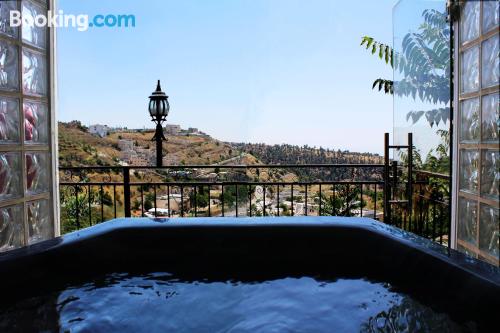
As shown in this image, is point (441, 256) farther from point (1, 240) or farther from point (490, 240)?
point (1, 240)

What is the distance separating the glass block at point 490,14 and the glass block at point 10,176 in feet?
7.63

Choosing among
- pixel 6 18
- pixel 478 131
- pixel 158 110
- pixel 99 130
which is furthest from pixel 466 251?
pixel 99 130

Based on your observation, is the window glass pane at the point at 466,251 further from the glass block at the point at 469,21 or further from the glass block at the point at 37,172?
the glass block at the point at 37,172

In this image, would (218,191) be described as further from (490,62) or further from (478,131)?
(490,62)

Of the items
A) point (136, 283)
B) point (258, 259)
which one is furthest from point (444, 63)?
point (136, 283)

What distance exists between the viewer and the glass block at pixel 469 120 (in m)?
1.96

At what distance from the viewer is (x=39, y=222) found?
103 inches

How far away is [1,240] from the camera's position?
2254 mm

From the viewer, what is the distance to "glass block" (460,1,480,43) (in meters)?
1.89

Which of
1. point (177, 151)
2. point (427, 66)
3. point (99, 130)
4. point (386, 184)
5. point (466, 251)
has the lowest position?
point (466, 251)

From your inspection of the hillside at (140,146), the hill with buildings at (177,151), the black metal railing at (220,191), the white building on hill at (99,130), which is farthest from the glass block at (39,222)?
the white building on hill at (99,130)

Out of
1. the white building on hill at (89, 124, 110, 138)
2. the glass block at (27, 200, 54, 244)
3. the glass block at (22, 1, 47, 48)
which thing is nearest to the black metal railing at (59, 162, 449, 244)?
the glass block at (27, 200, 54, 244)

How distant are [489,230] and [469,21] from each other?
0.93 metres

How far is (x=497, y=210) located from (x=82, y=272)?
183 centimetres
